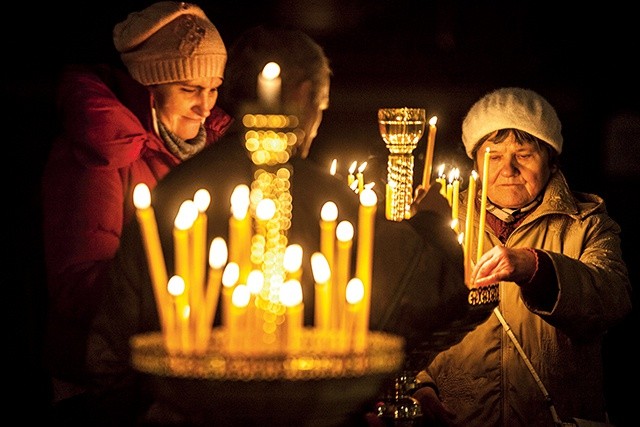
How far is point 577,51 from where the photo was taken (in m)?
6.27

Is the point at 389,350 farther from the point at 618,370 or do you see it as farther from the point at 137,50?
the point at 618,370

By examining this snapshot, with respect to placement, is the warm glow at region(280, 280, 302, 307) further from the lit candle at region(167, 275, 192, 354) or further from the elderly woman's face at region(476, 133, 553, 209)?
the elderly woman's face at region(476, 133, 553, 209)

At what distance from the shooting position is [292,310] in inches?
68.3

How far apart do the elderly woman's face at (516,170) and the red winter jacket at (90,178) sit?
955mm

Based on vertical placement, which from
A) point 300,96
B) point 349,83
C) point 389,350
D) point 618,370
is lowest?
point 618,370

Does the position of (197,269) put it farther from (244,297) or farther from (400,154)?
(400,154)

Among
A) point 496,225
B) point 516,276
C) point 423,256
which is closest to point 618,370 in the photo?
point 496,225

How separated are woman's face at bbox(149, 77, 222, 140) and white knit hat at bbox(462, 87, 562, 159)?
807 mm

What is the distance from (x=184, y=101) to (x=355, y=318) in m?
1.71

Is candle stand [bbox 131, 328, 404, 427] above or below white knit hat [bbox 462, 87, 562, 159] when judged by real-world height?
below

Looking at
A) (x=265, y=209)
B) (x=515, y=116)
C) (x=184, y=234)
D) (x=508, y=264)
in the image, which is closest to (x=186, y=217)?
(x=184, y=234)

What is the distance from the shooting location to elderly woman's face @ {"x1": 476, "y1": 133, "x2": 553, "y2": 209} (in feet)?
11.7

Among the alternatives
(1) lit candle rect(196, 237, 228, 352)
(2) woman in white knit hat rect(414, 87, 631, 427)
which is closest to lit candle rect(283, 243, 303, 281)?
(1) lit candle rect(196, 237, 228, 352)

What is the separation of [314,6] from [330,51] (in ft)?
0.84
